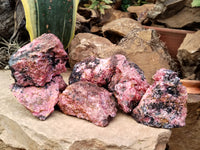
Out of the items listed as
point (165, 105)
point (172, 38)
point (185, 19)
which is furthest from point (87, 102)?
point (185, 19)

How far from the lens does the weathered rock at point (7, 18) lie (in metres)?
3.12

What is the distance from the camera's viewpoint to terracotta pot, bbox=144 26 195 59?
9.41ft

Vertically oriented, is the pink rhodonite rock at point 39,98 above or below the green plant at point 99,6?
below

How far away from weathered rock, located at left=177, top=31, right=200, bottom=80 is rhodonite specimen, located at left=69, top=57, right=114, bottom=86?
0.90 m

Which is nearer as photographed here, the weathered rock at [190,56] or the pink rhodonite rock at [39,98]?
the pink rhodonite rock at [39,98]

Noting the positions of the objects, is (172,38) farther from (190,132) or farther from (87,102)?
(87,102)

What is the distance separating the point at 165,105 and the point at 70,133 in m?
0.69

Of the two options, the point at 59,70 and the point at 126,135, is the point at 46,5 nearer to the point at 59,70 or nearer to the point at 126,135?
the point at 59,70

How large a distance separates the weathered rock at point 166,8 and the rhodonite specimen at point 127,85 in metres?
1.47

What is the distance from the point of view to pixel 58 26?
278cm

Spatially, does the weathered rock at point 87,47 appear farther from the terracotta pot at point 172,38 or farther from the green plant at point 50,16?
the terracotta pot at point 172,38

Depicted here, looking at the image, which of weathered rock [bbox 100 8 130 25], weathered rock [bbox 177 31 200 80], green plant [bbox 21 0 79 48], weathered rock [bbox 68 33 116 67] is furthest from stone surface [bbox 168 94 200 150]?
weathered rock [bbox 100 8 130 25]

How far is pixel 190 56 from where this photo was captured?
8.09 ft

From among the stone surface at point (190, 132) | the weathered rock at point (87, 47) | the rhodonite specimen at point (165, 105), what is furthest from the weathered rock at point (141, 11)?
the rhodonite specimen at point (165, 105)
